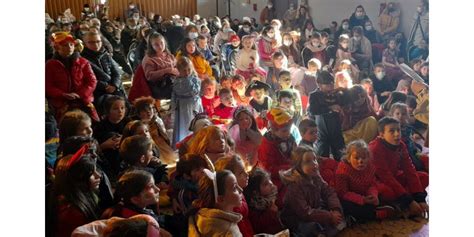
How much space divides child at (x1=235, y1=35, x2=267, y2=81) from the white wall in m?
1.27

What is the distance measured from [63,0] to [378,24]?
9.68ft

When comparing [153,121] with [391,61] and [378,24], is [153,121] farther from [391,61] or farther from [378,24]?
[378,24]

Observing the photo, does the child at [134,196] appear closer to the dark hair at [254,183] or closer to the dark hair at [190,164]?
the dark hair at [190,164]

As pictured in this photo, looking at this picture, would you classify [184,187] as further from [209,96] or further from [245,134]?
[209,96]

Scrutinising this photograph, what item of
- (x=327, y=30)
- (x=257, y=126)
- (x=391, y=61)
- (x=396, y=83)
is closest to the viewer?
(x=257, y=126)

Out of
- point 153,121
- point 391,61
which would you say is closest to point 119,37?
point 391,61

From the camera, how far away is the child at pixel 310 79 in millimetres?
4084

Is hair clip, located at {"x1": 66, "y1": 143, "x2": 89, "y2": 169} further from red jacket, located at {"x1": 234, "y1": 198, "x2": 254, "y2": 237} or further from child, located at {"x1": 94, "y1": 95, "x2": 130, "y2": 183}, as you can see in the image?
red jacket, located at {"x1": 234, "y1": 198, "x2": 254, "y2": 237}

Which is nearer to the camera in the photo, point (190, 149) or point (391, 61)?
point (190, 149)

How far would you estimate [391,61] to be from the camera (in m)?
4.88

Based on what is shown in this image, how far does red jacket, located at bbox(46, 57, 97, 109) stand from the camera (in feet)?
9.13

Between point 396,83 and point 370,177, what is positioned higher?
point 396,83

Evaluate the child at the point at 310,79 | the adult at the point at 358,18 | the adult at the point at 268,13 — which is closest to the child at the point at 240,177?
the child at the point at 310,79

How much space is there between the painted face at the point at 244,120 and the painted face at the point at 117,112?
1.91ft
